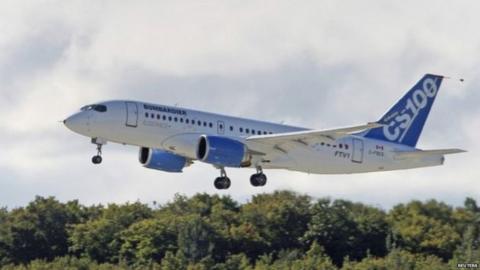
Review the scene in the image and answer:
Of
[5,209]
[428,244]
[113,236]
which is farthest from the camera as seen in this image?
[5,209]

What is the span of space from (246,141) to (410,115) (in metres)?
13.7

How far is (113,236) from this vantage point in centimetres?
12925

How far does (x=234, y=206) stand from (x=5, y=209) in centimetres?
1981

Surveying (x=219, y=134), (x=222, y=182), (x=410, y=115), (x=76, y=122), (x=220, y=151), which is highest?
(x=410, y=115)

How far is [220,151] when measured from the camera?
78.2m

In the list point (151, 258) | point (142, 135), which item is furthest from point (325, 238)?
point (142, 135)

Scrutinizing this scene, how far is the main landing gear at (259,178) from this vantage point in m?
82.6

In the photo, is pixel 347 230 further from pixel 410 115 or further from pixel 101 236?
pixel 410 115

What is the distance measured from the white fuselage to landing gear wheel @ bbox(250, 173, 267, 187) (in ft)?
1.81

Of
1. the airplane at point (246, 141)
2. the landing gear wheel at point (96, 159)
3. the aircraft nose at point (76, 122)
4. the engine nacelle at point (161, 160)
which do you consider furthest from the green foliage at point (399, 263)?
the aircraft nose at point (76, 122)

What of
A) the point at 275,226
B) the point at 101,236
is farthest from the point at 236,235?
the point at 101,236

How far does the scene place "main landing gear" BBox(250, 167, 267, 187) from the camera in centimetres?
8256

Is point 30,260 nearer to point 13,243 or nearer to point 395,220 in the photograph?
point 13,243

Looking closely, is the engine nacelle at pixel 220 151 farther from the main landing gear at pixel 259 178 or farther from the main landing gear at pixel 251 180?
the main landing gear at pixel 259 178
